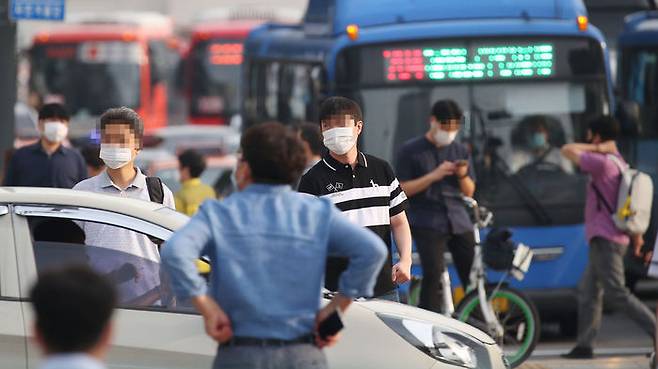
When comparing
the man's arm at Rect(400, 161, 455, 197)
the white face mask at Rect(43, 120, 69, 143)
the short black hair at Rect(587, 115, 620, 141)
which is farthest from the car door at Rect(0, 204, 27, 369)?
the short black hair at Rect(587, 115, 620, 141)

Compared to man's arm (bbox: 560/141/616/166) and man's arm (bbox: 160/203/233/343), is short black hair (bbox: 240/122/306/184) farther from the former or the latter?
man's arm (bbox: 560/141/616/166)

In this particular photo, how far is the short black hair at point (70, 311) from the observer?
3.91 m

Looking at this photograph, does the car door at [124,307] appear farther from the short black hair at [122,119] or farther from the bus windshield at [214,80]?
the bus windshield at [214,80]

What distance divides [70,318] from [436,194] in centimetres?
732

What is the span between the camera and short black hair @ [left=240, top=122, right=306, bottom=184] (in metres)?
5.18

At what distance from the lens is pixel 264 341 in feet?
16.8

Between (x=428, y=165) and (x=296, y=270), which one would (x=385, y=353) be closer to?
(x=296, y=270)

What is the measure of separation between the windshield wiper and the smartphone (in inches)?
325

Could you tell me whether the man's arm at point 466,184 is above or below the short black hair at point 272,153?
below

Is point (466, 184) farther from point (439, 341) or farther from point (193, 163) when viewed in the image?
point (439, 341)

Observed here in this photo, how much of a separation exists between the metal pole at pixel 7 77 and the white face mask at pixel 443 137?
16.2 feet

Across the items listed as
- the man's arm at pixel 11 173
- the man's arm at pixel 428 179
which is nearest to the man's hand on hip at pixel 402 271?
the man's arm at pixel 428 179

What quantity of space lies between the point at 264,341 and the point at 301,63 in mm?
10741

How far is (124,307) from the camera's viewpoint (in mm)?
6520
